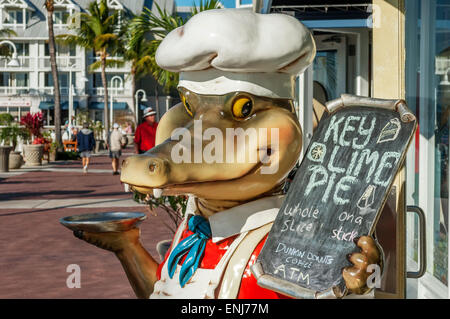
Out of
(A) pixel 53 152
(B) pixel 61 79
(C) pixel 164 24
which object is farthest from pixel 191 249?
(B) pixel 61 79

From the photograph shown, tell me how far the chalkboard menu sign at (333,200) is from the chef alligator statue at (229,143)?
0.36ft

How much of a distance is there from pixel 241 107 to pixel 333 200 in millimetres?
488

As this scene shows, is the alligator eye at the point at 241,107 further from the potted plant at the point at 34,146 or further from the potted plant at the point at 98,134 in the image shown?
the potted plant at the point at 98,134

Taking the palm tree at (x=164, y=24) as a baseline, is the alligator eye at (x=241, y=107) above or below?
below

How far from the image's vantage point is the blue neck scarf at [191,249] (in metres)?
2.31

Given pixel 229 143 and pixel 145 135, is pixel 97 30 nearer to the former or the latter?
pixel 145 135

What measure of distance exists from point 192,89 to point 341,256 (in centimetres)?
87

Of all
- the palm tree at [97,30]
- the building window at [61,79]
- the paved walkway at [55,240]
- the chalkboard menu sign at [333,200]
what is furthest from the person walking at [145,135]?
the building window at [61,79]

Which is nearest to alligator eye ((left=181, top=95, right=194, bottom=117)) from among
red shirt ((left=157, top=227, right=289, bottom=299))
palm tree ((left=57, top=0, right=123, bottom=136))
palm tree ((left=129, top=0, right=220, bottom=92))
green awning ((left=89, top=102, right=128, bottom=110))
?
red shirt ((left=157, top=227, right=289, bottom=299))

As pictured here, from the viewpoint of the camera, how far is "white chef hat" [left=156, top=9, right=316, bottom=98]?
2.19m

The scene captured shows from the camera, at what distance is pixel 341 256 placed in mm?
1983

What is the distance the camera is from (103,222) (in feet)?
8.34

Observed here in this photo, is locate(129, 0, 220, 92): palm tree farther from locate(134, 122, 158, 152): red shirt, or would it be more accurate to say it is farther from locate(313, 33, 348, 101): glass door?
locate(313, 33, 348, 101): glass door
